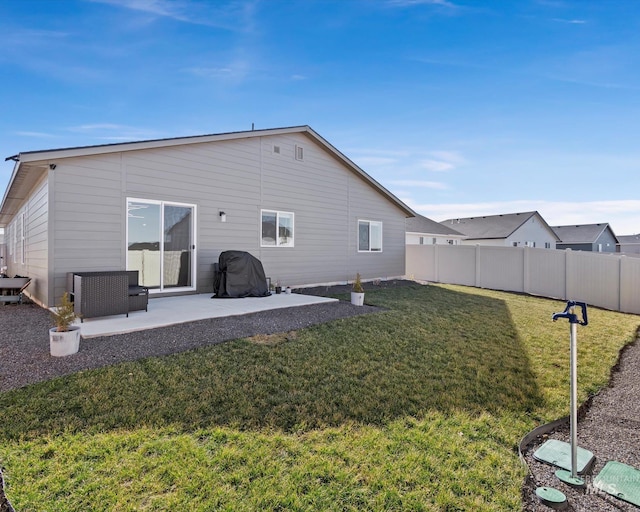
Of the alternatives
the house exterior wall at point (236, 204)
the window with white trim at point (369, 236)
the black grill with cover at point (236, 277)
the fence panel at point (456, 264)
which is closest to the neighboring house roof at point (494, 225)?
the fence panel at point (456, 264)

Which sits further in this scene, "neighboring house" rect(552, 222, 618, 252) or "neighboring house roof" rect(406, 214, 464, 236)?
"neighboring house" rect(552, 222, 618, 252)

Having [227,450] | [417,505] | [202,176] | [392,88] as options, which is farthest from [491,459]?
[392,88]

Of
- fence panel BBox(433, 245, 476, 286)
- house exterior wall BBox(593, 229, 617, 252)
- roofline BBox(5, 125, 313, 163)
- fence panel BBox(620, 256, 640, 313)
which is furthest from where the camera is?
house exterior wall BBox(593, 229, 617, 252)

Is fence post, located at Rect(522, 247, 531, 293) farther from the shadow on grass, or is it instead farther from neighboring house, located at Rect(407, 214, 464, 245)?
neighboring house, located at Rect(407, 214, 464, 245)

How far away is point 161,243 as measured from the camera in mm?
7723

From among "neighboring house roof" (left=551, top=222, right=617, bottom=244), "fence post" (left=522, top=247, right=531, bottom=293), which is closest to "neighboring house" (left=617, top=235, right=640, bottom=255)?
"neighboring house roof" (left=551, top=222, right=617, bottom=244)

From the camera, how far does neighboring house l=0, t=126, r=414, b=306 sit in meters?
6.61

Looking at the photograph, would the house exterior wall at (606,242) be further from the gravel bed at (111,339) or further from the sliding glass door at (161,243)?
the sliding glass door at (161,243)

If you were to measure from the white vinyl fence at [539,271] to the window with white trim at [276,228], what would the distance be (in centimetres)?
745

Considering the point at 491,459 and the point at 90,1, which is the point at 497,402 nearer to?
the point at 491,459

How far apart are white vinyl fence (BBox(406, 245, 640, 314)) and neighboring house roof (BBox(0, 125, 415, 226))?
503 cm

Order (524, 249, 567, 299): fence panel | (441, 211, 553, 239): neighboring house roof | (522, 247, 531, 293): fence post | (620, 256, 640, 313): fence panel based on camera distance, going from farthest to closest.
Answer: (441, 211, 553, 239): neighboring house roof, (522, 247, 531, 293): fence post, (524, 249, 567, 299): fence panel, (620, 256, 640, 313): fence panel

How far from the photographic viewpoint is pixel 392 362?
4262 millimetres

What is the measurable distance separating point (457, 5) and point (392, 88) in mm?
3092
